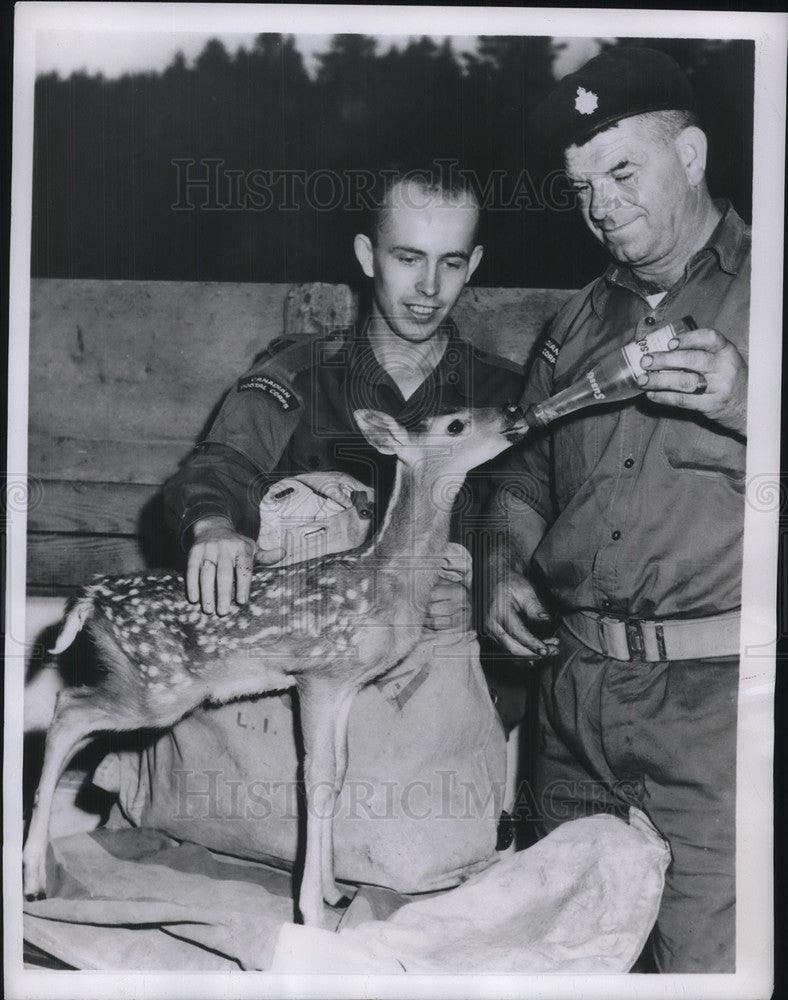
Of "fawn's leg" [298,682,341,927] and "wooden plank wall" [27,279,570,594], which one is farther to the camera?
"wooden plank wall" [27,279,570,594]

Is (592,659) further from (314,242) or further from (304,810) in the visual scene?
(314,242)

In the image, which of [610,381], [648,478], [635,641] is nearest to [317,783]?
[635,641]

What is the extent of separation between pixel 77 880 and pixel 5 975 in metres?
0.25

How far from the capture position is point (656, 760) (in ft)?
7.75

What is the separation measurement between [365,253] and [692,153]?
72cm

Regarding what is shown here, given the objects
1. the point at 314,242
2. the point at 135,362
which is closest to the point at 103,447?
the point at 135,362

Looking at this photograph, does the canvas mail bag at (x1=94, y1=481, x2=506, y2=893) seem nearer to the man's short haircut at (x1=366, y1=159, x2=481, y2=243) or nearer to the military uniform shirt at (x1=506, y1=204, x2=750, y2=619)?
the military uniform shirt at (x1=506, y1=204, x2=750, y2=619)

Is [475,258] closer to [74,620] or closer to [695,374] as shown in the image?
[695,374]

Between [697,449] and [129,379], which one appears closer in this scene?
[697,449]

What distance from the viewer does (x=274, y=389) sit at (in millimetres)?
2428

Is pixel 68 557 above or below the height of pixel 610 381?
below

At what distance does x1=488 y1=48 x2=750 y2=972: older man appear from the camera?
2.36m

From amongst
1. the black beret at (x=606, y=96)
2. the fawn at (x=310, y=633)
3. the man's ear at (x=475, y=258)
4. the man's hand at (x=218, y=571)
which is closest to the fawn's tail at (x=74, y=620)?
the fawn at (x=310, y=633)

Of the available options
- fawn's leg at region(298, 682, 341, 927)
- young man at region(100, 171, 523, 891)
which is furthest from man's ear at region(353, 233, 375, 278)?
fawn's leg at region(298, 682, 341, 927)
